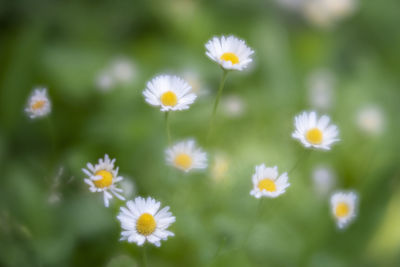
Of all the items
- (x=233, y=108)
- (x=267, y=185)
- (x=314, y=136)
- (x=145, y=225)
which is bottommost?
(x=145, y=225)

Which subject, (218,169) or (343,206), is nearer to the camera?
(343,206)

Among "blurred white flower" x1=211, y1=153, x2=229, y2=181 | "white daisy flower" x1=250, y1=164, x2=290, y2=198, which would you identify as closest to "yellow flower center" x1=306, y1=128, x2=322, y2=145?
"white daisy flower" x1=250, y1=164, x2=290, y2=198

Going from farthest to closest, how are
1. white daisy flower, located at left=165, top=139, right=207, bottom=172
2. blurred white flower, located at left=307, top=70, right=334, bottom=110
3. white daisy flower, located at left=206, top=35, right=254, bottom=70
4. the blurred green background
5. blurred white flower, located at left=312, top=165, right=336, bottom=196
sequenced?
blurred white flower, located at left=307, top=70, right=334, bottom=110
blurred white flower, located at left=312, top=165, right=336, bottom=196
the blurred green background
white daisy flower, located at left=165, top=139, right=207, bottom=172
white daisy flower, located at left=206, top=35, right=254, bottom=70

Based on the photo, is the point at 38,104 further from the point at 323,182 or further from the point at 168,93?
the point at 323,182

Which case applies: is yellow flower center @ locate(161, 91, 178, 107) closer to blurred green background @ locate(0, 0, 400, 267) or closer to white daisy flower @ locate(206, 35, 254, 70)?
white daisy flower @ locate(206, 35, 254, 70)

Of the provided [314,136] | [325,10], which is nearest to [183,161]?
[314,136]

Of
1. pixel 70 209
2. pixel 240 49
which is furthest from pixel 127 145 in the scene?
pixel 240 49

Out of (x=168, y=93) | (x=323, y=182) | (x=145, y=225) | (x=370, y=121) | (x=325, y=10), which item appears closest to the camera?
(x=145, y=225)
